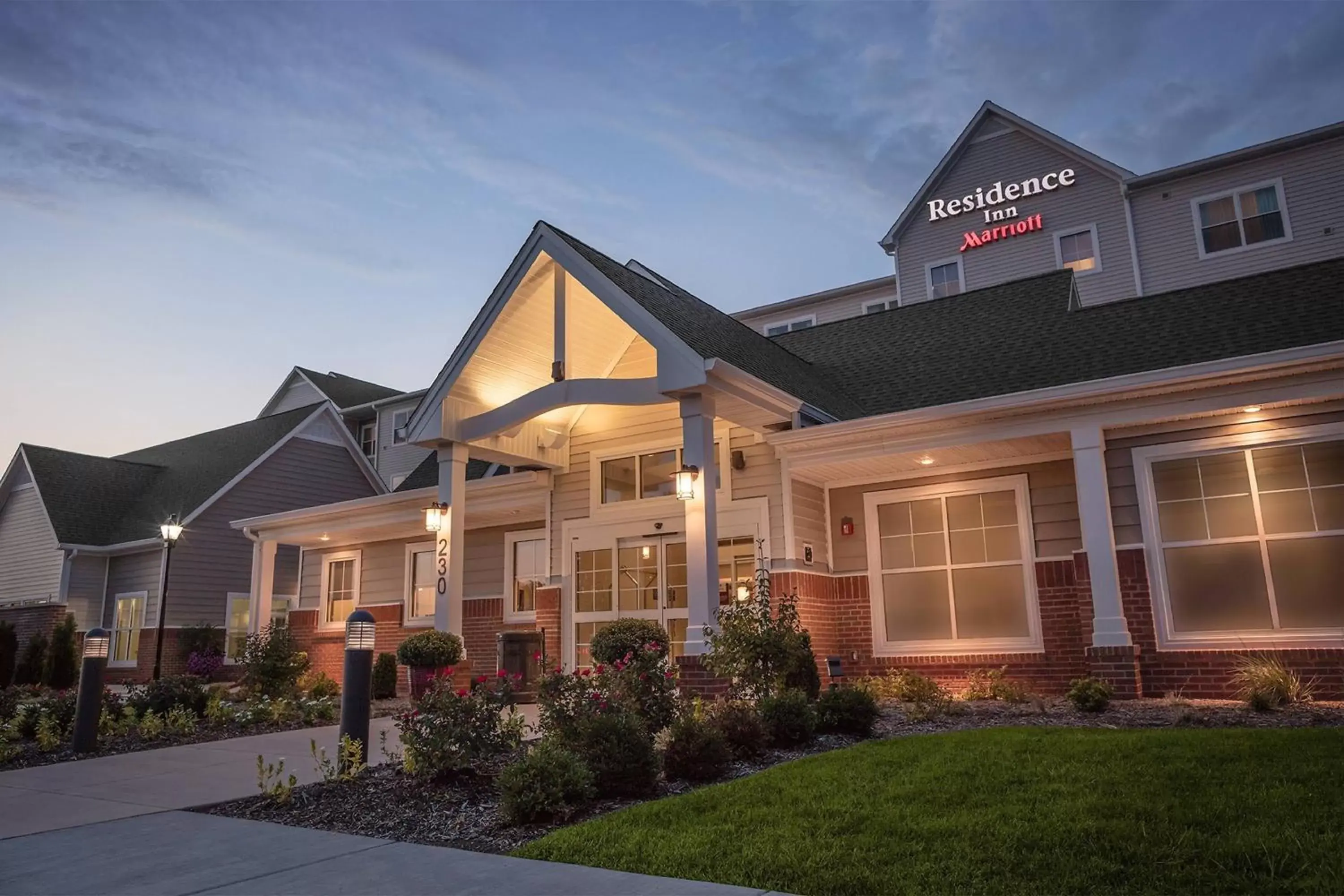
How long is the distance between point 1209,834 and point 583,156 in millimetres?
16400

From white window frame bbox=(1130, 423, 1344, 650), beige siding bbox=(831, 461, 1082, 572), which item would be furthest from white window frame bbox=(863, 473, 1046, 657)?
white window frame bbox=(1130, 423, 1344, 650)

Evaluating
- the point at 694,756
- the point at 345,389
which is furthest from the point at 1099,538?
the point at 345,389

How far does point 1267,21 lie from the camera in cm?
2497

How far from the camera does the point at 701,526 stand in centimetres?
1109

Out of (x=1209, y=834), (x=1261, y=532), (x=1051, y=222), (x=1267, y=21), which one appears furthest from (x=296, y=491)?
(x=1267, y=21)

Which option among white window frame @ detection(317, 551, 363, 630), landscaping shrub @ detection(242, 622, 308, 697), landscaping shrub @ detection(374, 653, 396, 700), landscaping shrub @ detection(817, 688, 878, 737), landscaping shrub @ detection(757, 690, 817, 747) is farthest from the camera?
white window frame @ detection(317, 551, 363, 630)

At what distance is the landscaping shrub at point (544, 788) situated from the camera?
5645 millimetres

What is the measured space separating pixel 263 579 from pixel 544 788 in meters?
15.3

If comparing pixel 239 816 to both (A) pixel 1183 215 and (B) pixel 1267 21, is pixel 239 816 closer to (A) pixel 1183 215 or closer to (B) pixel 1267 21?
(A) pixel 1183 215

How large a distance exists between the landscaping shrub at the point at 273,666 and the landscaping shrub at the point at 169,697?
1.85 m

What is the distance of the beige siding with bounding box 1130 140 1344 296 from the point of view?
783 inches

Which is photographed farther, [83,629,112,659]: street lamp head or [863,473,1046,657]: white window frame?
[863,473,1046,657]: white window frame

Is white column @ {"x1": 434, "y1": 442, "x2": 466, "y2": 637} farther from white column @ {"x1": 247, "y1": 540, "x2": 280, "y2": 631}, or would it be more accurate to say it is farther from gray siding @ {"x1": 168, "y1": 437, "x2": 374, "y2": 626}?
gray siding @ {"x1": 168, "y1": 437, "x2": 374, "y2": 626}

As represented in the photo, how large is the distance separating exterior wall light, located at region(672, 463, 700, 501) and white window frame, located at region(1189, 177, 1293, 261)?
16551 millimetres
